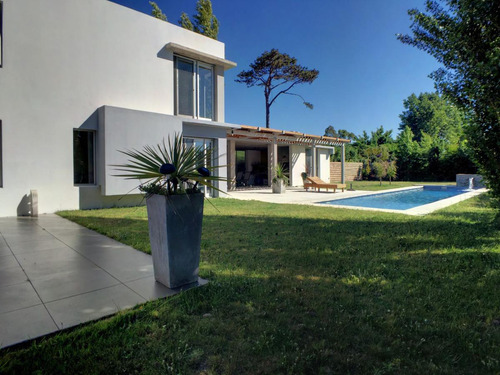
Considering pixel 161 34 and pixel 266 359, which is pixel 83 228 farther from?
pixel 161 34

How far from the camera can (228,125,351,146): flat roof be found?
1564cm

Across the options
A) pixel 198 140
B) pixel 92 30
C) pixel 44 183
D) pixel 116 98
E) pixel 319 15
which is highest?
pixel 319 15

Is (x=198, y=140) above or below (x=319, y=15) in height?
below

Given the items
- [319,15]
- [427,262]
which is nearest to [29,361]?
[427,262]

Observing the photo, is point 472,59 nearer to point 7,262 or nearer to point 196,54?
point 7,262

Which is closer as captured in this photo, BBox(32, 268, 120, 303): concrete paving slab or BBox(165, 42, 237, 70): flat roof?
BBox(32, 268, 120, 303): concrete paving slab

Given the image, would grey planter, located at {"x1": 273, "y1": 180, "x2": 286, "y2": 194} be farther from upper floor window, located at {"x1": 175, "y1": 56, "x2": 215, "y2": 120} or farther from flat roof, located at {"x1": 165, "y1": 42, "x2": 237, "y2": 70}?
flat roof, located at {"x1": 165, "y1": 42, "x2": 237, "y2": 70}

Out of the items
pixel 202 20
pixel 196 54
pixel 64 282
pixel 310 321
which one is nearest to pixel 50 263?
pixel 64 282

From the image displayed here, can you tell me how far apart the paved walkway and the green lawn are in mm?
268

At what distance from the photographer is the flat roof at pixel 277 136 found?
15641mm

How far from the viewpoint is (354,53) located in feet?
90.2

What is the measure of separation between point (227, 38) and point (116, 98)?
738 inches

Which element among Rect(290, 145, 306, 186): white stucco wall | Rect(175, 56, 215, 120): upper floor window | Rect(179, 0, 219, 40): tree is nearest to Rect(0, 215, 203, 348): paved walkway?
Rect(175, 56, 215, 120): upper floor window

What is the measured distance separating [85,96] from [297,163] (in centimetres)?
1594
